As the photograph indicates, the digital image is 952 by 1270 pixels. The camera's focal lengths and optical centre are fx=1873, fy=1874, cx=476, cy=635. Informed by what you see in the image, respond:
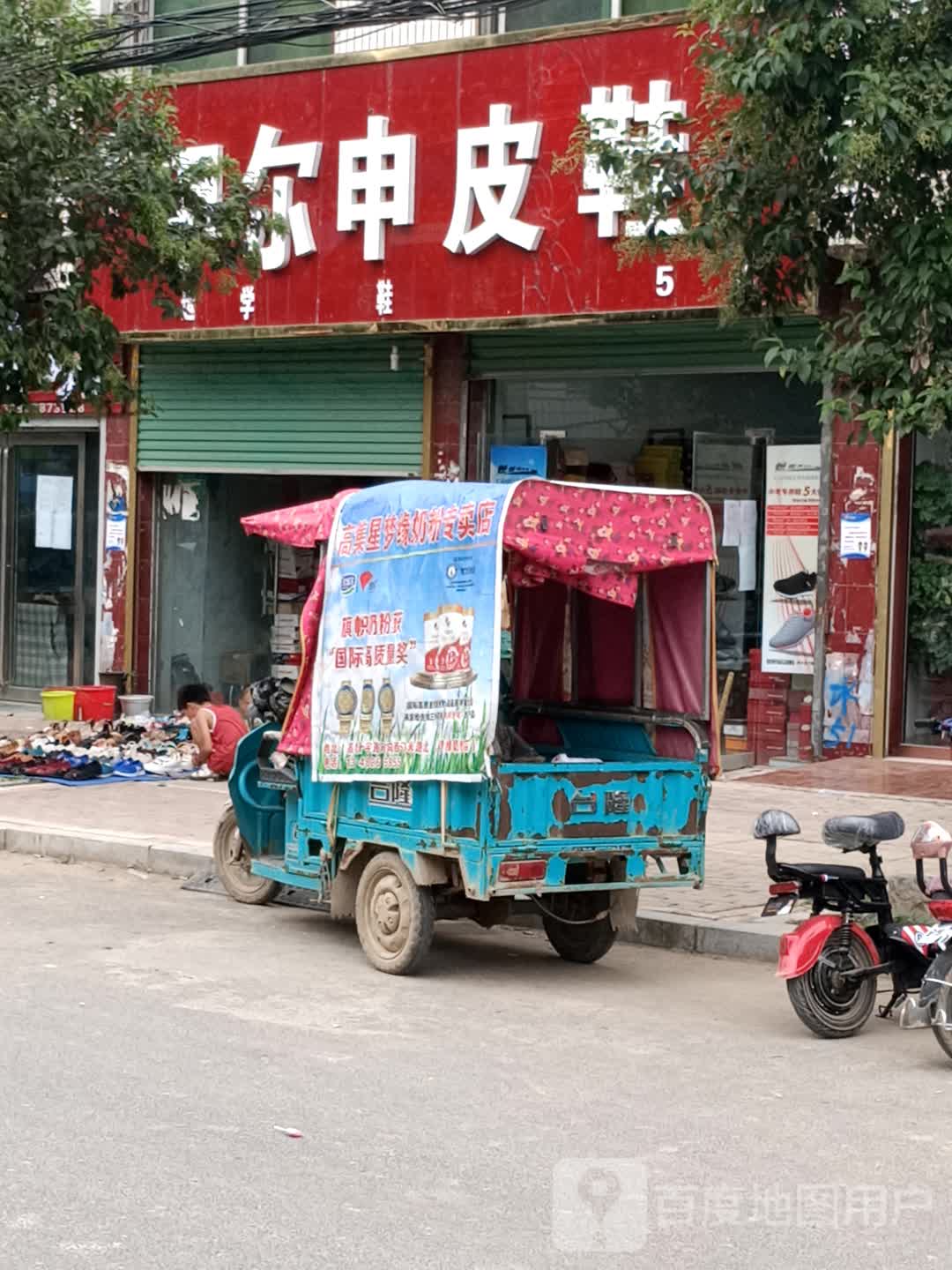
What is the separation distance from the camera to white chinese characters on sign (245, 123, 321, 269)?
1772 cm

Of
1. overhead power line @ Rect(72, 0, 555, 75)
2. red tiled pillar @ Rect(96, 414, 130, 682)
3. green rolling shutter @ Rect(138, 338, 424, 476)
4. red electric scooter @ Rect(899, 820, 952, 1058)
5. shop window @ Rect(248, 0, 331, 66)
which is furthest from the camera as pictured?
red tiled pillar @ Rect(96, 414, 130, 682)

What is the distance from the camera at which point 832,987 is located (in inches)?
307

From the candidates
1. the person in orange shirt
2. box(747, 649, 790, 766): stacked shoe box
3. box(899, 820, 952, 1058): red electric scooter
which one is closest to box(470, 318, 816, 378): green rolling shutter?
box(747, 649, 790, 766): stacked shoe box

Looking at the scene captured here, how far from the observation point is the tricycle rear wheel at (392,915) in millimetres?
8914

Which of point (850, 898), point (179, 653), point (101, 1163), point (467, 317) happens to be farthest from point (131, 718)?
point (101, 1163)

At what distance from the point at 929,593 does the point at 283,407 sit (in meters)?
6.94

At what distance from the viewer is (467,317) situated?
16734mm

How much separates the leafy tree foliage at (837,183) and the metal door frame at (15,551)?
11.5 m

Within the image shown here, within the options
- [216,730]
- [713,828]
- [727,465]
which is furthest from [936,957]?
[727,465]

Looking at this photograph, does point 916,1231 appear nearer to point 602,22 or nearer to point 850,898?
point 850,898

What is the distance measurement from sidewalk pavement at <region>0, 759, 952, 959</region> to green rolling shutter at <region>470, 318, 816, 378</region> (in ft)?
11.9

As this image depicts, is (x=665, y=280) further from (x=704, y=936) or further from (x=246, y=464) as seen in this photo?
(x=704, y=936)

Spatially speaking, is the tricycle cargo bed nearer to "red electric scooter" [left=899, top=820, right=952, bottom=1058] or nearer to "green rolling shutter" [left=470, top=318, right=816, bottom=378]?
"red electric scooter" [left=899, top=820, right=952, bottom=1058]

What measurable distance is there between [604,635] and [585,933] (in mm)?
1703
